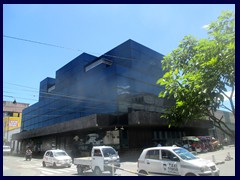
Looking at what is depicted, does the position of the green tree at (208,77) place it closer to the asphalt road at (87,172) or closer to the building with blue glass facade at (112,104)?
the asphalt road at (87,172)

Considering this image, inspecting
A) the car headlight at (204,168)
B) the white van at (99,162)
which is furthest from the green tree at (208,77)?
the white van at (99,162)

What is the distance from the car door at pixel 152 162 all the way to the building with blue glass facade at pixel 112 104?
541 inches

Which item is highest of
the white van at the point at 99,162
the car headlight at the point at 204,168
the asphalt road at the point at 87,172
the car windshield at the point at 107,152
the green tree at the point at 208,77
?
the green tree at the point at 208,77

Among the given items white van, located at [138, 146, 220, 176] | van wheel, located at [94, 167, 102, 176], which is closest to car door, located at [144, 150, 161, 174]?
white van, located at [138, 146, 220, 176]

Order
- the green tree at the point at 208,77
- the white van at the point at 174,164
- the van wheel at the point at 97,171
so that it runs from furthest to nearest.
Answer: the van wheel at the point at 97,171 → the white van at the point at 174,164 → the green tree at the point at 208,77

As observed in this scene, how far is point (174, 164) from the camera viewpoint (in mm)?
10289

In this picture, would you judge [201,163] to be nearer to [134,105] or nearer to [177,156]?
[177,156]

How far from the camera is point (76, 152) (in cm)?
3275

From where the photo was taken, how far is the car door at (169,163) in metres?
10.2

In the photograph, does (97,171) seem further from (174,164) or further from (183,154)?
(183,154)

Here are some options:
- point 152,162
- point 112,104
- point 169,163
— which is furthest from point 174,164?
point 112,104

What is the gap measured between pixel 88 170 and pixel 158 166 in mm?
6588

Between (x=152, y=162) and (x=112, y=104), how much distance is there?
1917 centimetres

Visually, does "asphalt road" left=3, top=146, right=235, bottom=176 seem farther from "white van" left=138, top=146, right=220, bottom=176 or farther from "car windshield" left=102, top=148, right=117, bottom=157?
"car windshield" left=102, top=148, right=117, bottom=157
